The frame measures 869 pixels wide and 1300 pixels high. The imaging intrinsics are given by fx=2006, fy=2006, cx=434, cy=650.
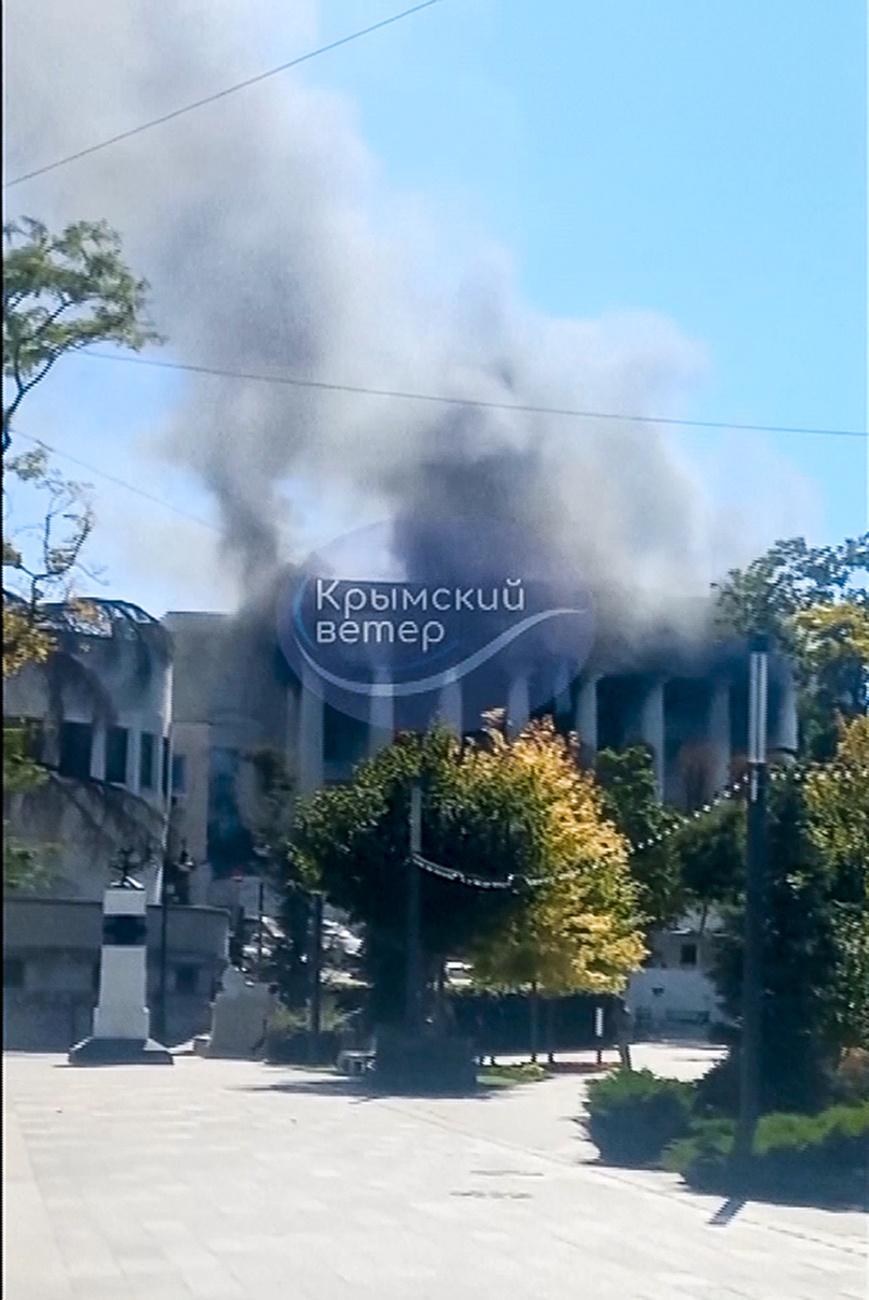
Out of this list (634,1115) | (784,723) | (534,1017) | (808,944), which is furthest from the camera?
(808,944)

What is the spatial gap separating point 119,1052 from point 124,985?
294 mm

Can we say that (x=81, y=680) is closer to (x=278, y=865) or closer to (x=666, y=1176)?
(x=278, y=865)

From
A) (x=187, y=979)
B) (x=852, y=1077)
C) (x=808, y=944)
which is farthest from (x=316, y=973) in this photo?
(x=852, y=1077)

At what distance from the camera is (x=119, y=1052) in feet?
28.4

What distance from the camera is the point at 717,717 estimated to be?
11266 millimetres

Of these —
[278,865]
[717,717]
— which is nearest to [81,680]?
[278,865]

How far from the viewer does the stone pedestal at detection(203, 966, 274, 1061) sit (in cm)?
912

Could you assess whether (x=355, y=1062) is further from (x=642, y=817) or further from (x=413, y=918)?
(x=642, y=817)

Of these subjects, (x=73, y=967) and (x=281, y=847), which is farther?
(x=281, y=847)

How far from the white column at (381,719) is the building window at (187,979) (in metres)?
1.73

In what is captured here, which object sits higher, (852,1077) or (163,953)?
(163,953)

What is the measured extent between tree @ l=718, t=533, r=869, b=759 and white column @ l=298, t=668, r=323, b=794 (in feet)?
8.63

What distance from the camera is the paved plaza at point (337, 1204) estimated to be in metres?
7.92

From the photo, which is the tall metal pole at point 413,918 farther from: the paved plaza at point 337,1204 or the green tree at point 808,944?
the green tree at point 808,944
